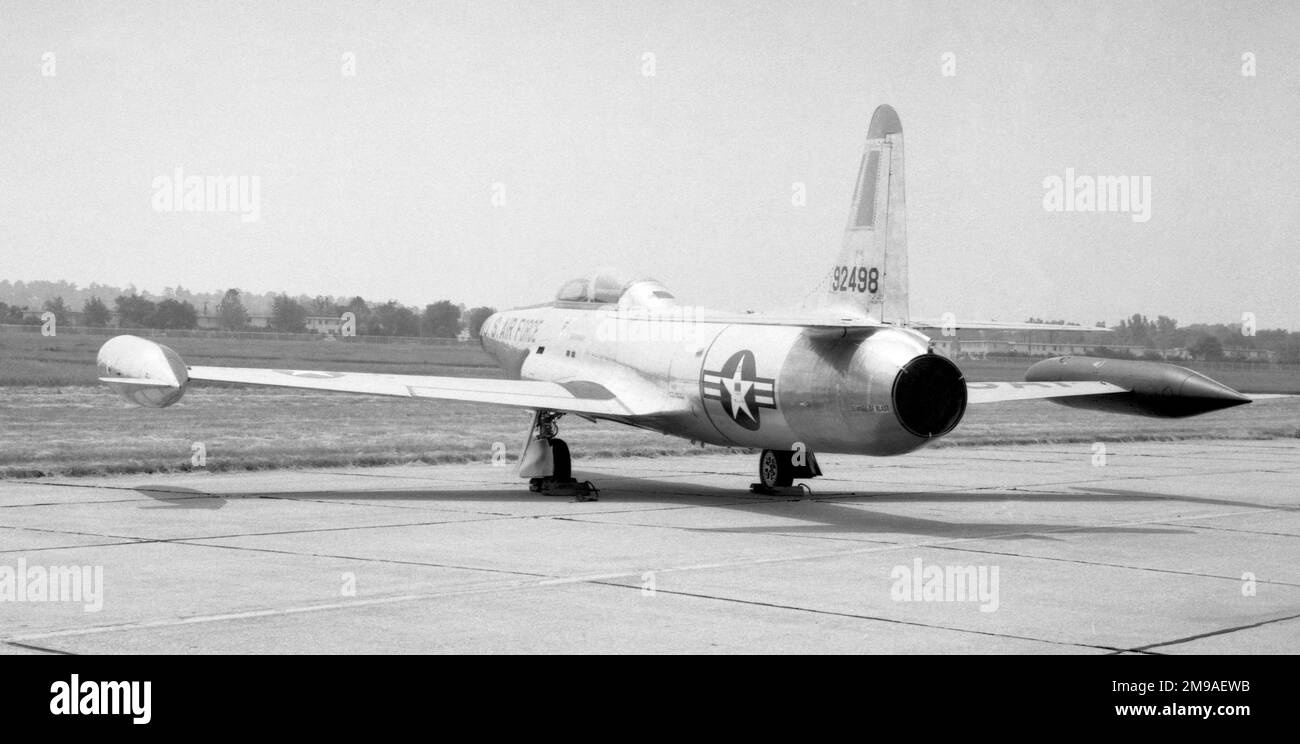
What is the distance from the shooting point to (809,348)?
1802 cm

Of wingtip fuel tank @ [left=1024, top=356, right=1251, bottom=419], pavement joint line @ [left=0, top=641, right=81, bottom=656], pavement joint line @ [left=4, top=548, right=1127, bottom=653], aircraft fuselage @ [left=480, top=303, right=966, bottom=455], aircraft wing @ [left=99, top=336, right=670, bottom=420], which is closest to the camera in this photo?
pavement joint line @ [left=0, top=641, right=81, bottom=656]

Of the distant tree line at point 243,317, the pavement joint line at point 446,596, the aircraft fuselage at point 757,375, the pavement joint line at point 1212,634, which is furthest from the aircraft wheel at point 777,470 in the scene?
the distant tree line at point 243,317

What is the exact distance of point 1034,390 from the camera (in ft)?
74.6

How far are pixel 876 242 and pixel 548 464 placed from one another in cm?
600

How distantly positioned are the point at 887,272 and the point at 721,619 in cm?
873

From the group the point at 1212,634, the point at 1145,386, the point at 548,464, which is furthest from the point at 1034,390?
the point at 1212,634

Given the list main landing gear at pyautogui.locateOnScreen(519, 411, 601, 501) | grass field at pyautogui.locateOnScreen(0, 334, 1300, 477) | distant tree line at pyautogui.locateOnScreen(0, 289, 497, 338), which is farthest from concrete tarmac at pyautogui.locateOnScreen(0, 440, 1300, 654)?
distant tree line at pyautogui.locateOnScreen(0, 289, 497, 338)

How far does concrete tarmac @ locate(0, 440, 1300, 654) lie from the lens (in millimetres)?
10438

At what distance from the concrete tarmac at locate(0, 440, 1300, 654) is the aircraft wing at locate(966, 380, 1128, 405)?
156 cm

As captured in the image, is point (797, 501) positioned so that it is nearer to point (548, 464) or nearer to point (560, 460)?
point (560, 460)

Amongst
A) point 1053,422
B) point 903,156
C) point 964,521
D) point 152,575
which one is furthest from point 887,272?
point 1053,422

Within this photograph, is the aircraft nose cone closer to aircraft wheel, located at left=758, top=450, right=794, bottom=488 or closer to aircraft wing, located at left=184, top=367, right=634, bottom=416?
aircraft wheel, located at left=758, top=450, right=794, bottom=488

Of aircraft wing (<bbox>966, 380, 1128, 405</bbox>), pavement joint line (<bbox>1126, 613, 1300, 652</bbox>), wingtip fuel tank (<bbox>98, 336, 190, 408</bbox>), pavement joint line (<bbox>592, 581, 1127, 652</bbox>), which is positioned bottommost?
pavement joint line (<bbox>1126, 613, 1300, 652</bbox>)

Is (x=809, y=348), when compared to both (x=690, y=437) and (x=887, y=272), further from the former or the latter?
(x=690, y=437)
